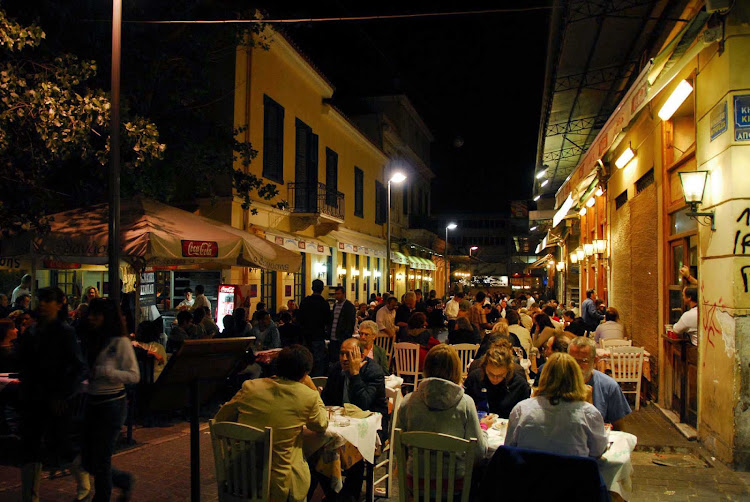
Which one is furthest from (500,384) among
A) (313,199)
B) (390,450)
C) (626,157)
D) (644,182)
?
(313,199)

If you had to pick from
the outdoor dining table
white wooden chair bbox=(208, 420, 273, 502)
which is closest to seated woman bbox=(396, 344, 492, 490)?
the outdoor dining table

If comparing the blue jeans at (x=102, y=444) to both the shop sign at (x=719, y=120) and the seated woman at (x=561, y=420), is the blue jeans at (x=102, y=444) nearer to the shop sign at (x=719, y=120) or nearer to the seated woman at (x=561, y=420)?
the seated woman at (x=561, y=420)

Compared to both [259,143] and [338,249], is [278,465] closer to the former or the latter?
[259,143]

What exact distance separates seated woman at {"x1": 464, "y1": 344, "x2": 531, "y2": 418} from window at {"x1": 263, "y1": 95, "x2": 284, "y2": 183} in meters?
11.5

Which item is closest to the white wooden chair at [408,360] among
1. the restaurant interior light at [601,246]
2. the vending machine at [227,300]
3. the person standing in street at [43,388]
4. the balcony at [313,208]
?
the vending machine at [227,300]

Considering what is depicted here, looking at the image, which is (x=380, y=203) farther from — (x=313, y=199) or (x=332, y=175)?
(x=313, y=199)

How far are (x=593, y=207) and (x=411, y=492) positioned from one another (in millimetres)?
15065

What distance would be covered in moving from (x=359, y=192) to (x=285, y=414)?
2146 centimetres

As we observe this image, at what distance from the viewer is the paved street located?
5.32 metres

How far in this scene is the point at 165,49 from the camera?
1051cm

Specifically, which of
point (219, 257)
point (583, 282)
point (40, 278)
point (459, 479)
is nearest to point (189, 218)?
point (219, 257)

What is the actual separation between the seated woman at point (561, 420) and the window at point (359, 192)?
20900 millimetres

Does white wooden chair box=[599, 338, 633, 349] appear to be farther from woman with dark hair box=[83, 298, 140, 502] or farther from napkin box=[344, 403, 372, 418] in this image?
woman with dark hair box=[83, 298, 140, 502]

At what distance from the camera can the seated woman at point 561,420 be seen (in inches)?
148
